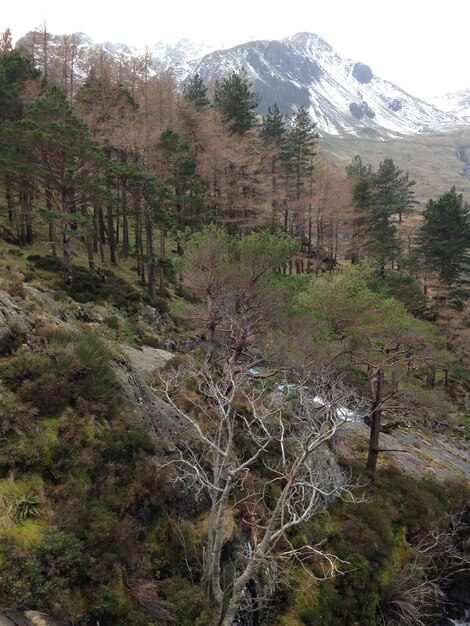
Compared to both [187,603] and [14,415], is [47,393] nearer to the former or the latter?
[14,415]

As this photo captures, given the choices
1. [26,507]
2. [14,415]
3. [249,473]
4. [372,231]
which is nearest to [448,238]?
[372,231]

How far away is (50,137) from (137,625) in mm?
21700

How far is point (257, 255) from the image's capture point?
63.3ft

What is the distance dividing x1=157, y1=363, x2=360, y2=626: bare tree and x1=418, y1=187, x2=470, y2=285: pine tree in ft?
89.4

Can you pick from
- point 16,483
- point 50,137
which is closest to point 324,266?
point 50,137

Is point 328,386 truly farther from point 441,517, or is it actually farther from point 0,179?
point 0,179

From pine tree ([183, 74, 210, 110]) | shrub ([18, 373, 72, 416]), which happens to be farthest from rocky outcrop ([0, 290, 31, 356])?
pine tree ([183, 74, 210, 110])

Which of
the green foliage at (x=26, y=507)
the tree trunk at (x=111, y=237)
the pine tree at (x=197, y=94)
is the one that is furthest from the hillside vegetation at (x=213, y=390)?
the pine tree at (x=197, y=94)

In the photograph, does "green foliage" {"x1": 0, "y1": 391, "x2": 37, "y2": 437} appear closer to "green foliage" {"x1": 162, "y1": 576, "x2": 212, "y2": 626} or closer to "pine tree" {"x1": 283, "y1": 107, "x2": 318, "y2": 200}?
"green foliage" {"x1": 162, "y1": 576, "x2": 212, "y2": 626}

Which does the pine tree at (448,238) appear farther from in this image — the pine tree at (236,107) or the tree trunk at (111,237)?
the tree trunk at (111,237)

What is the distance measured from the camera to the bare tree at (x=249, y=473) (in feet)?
25.1

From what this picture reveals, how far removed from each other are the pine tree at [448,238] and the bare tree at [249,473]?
27238 millimetres

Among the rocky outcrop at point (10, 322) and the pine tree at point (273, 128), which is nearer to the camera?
the rocky outcrop at point (10, 322)

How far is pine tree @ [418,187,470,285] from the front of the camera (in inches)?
1447
